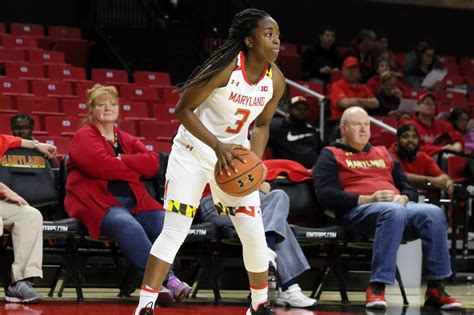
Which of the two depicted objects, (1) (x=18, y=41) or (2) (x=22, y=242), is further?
(1) (x=18, y=41)

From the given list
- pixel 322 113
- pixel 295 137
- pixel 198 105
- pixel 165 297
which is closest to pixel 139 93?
pixel 322 113

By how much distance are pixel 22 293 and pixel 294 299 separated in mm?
1634

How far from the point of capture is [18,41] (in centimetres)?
1141

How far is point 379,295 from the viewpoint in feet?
20.9

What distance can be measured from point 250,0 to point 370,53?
8.31ft

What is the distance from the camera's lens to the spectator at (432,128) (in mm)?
9641

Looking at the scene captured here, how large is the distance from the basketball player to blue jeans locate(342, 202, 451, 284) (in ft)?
5.25

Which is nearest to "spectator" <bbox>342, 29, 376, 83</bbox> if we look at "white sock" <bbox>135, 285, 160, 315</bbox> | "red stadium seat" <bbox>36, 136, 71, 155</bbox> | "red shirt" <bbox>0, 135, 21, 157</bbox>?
"red stadium seat" <bbox>36, 136, 71, 155</bbox>

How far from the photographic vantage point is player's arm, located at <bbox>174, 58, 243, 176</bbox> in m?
4.71

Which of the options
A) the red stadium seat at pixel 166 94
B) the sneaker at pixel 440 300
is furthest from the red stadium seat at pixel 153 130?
the sneaker at pixel 440 300

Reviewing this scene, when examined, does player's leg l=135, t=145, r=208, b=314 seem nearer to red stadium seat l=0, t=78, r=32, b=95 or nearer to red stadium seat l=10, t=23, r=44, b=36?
red stadium seat l=0, t=78, r=32, b=95

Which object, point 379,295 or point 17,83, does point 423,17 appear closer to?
point 17,83

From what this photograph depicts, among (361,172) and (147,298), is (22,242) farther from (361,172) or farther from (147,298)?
(361,172)

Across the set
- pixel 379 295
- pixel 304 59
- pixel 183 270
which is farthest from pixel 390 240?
pixel 304 59
